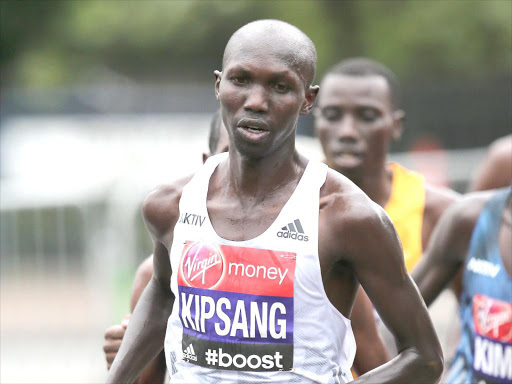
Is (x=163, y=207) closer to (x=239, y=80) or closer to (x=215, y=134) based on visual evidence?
(x=239, y=80)

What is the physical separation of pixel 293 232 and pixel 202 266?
0.32 meters

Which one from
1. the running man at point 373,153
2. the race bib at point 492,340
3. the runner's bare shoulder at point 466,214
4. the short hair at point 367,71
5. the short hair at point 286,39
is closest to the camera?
the short hair at point 286,39

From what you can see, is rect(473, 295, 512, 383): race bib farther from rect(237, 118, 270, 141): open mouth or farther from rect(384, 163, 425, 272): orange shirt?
rect(237, 118, 270, 141): open mouth

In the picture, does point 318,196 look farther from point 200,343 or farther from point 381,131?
point 381,131

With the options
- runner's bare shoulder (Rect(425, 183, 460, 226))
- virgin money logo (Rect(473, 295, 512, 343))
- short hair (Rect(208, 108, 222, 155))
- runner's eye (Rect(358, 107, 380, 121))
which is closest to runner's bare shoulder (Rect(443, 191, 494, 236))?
virgin money logo (Rect(473, 295, 512, 343))

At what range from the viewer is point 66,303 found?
10039 mm

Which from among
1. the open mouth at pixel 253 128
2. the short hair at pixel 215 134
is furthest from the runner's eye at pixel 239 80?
the short hair at pixel 215 134

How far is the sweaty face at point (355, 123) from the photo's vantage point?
614cm

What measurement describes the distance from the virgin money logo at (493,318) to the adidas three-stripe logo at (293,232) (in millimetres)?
1634

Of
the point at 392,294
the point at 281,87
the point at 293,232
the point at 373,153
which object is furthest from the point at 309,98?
the point at 373,153

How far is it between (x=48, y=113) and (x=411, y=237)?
51.1ft

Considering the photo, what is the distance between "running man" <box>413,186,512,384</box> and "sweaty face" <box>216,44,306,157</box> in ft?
5.70

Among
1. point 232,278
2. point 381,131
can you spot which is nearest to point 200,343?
point 232,278

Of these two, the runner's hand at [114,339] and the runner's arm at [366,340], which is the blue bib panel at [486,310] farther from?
the runner's hand at [114,339]
